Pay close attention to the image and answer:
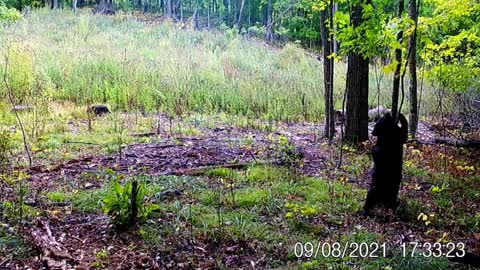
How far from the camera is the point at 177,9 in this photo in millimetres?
46031

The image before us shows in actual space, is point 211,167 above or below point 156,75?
below

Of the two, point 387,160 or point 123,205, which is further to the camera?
point 387,160

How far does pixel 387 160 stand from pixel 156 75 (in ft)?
29.5

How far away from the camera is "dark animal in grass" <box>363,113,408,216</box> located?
4438mm

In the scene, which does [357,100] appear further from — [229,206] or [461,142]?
[229,206]

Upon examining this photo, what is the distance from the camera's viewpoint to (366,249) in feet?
12.1

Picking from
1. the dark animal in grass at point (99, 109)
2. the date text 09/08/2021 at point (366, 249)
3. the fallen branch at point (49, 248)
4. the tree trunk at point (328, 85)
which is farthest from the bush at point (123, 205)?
the dark animal in grass at point (99, 109)

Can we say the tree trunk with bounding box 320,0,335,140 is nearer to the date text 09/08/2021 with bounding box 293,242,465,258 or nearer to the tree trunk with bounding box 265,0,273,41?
the date text 09/08/2021 with bounding box 293,242,465,258

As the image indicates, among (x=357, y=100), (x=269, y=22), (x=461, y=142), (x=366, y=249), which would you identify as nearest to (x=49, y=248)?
(x=366, y=249)

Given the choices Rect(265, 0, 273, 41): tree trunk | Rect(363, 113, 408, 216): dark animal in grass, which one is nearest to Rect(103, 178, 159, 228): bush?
Rect(363, 113, 408, 216): dark animal in grass

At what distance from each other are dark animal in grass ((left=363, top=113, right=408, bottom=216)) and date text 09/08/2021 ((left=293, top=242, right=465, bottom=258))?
72 centimetres

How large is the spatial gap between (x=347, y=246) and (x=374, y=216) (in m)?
0.82

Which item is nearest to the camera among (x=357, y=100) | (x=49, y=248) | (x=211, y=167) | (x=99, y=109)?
(x=49, y=248)

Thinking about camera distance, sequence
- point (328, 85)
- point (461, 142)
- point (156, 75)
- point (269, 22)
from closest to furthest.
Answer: point (461, 142) < point (328, 85) < point (156, 75) < point (269, 22)
